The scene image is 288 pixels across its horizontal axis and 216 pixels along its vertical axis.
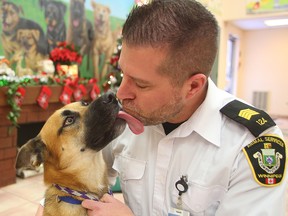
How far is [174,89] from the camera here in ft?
3.17

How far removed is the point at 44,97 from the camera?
307 centimetres

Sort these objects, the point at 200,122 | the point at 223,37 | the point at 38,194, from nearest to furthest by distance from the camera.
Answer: the point at 200,122 < the point at 38,194 < the point at 223,37

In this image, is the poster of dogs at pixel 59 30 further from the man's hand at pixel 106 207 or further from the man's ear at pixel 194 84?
the man's ear at pixel 194 84

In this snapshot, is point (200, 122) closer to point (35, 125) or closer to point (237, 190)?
point (237, 190)

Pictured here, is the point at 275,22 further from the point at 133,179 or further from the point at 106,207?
the point at 106,207

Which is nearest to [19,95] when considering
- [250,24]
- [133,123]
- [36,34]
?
[36,34]

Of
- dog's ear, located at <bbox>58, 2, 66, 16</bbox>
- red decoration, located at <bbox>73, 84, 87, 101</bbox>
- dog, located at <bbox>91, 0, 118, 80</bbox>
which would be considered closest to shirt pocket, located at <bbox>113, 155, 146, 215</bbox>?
red decoration, located at <bbox>73, 84, 87, 101</bbox>

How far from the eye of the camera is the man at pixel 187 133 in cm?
89

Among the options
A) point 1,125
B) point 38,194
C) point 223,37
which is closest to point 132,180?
point 38,194

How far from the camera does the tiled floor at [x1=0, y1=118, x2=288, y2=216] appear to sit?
7.57 ft

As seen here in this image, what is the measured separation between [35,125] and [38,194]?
126cm

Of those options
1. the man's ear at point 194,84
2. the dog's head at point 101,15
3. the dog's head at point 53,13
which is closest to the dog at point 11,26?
the dog's head at point 53,13

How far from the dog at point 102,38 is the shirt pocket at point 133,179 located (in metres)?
3.46

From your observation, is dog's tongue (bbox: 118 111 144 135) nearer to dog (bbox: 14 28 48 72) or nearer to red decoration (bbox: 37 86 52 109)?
red decoration (bbox: 37 86 52 109)
